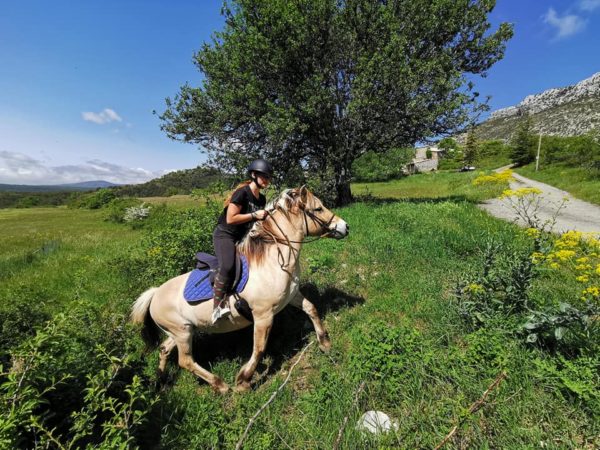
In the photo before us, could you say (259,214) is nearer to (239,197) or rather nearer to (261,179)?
(239,197)

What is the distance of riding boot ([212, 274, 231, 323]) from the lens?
4453mm

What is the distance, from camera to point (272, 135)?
15227 millimetres

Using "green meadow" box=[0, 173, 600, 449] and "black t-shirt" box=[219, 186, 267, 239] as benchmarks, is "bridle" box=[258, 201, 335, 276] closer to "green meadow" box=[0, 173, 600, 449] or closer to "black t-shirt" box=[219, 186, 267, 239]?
"black t-shirt" box=[219, 186, 267, 239]

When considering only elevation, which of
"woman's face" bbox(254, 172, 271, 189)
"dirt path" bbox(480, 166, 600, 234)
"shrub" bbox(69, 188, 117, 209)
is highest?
"woman's face" bbox(254, 172, 271, 189)

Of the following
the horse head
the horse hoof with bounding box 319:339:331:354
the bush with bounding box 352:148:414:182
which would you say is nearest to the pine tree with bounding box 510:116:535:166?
the bush with bounding box 352:148:414:182

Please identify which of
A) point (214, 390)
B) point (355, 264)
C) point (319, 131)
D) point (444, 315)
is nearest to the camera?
A: point (214, 390)

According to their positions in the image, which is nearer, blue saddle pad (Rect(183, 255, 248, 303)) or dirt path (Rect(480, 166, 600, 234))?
blue saddle pad (Rect(183, 255, 248, 303))

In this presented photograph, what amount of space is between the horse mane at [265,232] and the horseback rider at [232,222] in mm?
214

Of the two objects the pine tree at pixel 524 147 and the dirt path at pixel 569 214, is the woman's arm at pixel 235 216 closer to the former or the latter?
the dirt path at pixel 569 214

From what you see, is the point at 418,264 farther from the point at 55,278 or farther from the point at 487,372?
the point at 55,278

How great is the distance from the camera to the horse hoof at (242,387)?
4508 millimetres

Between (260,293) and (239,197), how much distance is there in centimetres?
152

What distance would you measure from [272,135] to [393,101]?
7.08 meters

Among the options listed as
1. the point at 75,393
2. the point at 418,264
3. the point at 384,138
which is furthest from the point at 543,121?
the point at 75,393
